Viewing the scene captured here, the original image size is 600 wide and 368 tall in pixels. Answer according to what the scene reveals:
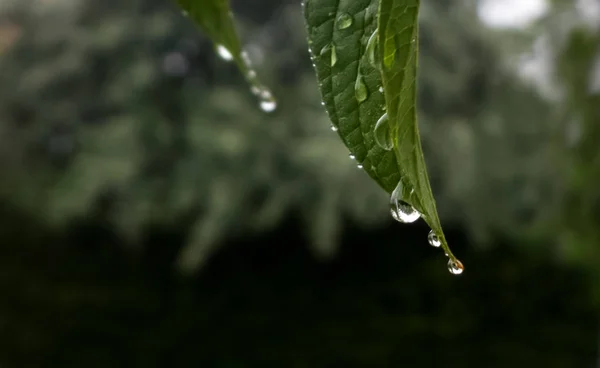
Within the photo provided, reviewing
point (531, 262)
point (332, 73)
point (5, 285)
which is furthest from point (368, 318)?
point (332, 73)

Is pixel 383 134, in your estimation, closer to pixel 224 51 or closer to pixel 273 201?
pixel 224 51

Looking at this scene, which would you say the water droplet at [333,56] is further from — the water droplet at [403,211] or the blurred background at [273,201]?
the blurred background at [273,201]

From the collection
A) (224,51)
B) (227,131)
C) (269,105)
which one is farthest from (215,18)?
(227,131)

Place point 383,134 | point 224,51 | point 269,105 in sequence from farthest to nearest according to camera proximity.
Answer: point 269,105, point 224,51, point 383,134

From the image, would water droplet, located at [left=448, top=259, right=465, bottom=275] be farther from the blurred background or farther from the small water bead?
the blurred background

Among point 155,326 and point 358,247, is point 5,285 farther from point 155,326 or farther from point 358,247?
point 358,247

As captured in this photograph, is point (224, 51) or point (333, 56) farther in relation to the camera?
point (224, 51)

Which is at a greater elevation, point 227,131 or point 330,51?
point 330,51
